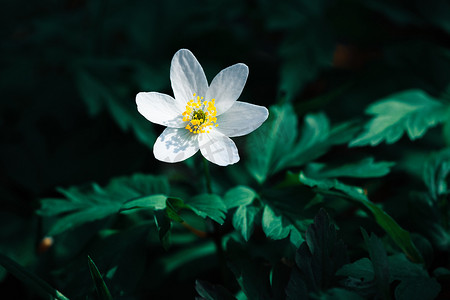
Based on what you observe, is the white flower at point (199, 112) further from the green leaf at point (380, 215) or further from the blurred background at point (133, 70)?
the blurred background at point (133, 70)

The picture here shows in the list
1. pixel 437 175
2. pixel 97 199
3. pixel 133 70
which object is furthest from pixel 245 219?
pixel 133 70

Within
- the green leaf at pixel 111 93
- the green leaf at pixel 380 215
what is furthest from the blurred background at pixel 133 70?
the green leaf at pixel 380 215

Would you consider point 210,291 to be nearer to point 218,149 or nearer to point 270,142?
point 218,149

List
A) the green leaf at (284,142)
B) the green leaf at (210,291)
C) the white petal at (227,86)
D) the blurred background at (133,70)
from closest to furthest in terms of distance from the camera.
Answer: the green leaf at (210,291), the white petal at (227,86), the green leaf at (284,142), the blurred background at (133,70)

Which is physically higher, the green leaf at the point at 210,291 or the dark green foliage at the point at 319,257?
the dark green foliage at the point at 319,257

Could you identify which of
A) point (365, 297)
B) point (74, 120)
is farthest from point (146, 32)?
point (365, 297)

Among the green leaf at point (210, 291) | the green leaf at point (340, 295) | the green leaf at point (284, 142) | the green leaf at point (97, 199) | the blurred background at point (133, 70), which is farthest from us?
the blurred background at point (133, 70)

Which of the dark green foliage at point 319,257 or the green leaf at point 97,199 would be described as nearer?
the dark green foliage at point 319,257
